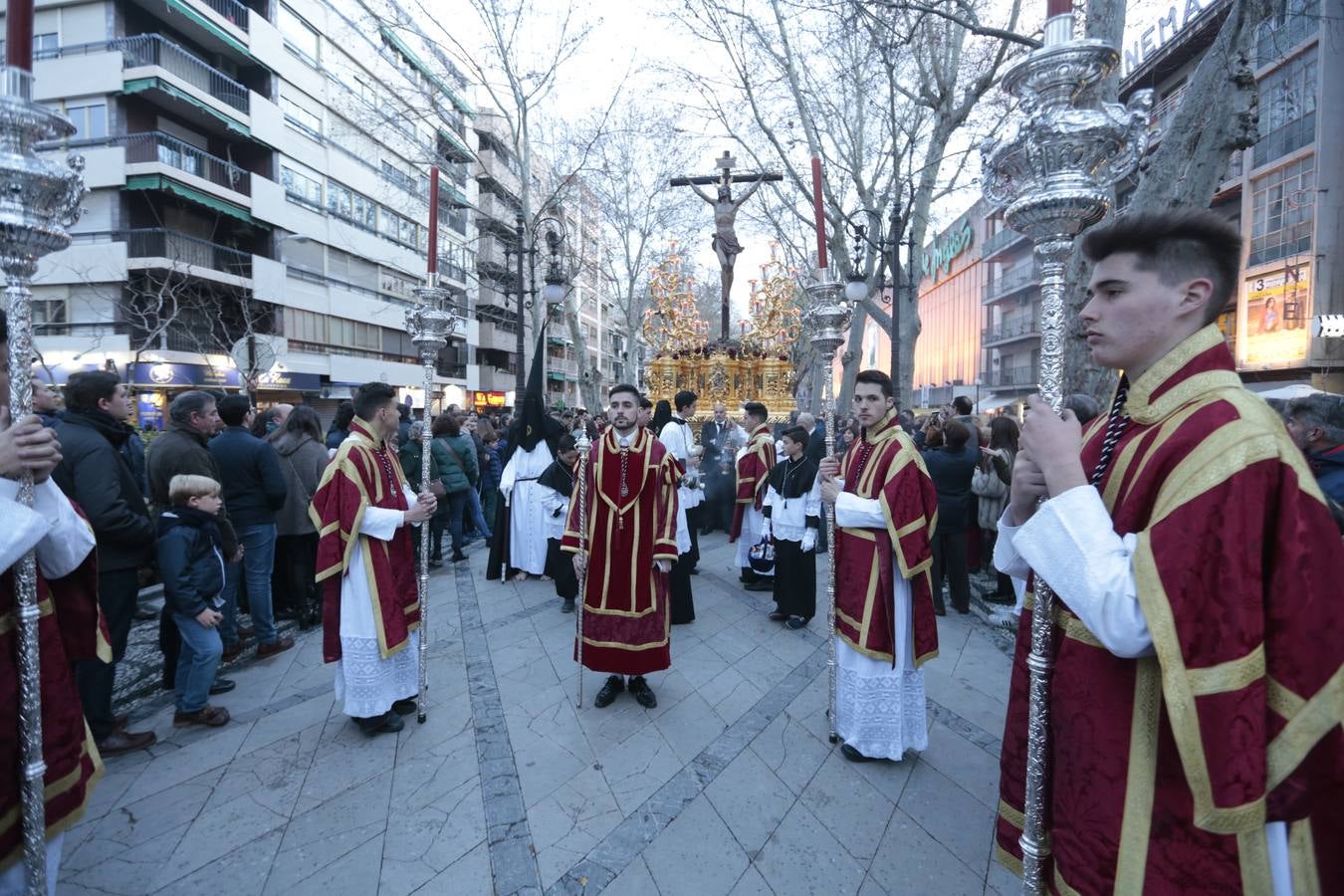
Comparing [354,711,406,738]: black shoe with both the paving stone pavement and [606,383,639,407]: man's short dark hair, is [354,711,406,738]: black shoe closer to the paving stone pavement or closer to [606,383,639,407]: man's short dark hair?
the paving stone pavement

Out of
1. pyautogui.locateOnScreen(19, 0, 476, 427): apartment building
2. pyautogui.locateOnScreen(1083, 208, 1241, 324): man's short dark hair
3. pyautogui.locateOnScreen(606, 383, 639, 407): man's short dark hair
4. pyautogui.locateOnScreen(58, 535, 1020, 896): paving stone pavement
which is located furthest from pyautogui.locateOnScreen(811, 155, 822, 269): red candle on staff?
pyautogui.locateOnScreen(19, 0, 476, 427): apartment building

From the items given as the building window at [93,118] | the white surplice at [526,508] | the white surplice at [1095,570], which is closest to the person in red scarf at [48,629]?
the white surplice at [1095,570]

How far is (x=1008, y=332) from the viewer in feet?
121

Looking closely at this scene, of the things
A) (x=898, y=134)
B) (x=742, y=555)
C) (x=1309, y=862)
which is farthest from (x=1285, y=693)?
(x=898, y=134)

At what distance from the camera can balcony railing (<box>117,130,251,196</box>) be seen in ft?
66.4

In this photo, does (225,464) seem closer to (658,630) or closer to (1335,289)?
(658,630)

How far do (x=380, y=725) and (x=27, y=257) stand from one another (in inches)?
127

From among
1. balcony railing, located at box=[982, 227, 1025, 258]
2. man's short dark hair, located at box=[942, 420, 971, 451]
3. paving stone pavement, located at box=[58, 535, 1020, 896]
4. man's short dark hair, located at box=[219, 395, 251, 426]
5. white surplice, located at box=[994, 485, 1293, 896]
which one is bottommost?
paving stone pavement, located at box=[58, 535, 1020, 896]

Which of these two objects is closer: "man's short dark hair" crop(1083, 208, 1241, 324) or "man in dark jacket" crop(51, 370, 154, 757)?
"man's short dark hair" crop(1083, 208, 1241, 324)

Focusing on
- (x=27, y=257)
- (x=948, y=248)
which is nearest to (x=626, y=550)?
(x=27, y=257)

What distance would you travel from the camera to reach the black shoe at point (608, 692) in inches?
180

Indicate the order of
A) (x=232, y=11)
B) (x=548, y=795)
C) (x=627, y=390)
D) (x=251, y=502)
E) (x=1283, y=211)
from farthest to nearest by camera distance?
(x=232, y=11) < (x=1283, y=211) < (x=251, y=502) < (x=627, y=390) < (x=548, y=795)

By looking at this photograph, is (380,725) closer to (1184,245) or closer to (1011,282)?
(1184,245)

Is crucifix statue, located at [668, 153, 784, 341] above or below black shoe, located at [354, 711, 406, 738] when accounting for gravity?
above
